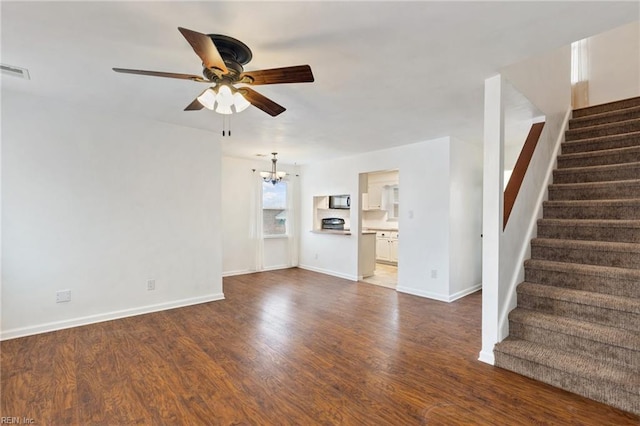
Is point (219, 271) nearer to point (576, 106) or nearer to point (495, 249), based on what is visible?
point (495, 249)

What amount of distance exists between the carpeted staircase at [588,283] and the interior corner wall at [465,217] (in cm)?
127

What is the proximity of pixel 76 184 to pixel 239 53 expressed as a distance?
2663 mm

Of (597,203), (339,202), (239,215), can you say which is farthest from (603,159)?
(239,215)

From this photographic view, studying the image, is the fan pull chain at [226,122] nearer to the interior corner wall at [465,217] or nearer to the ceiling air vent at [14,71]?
the ceiling air vent at [14,71]

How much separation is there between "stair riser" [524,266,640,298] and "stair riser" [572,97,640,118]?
2806 millimetres

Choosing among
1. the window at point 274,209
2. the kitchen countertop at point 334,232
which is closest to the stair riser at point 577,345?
the kitchen countertop at point 334,232

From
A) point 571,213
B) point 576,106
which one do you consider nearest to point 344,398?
point 571,213

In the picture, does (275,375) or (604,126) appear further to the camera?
(604,126)

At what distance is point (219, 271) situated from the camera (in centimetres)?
444

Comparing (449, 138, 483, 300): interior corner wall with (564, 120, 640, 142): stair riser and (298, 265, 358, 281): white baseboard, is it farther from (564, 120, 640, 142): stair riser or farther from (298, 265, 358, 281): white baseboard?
(298, 265, 358, 281): white baseboard

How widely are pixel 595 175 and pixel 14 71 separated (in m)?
5.73

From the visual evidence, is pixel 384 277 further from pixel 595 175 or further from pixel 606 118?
pixel 606 118

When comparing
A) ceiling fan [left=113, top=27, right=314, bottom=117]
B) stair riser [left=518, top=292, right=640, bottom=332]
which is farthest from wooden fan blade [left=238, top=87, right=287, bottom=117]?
stair riser [left=518, top=292, right=640, bottom=332]

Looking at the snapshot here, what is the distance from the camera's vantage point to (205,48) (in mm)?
1579
